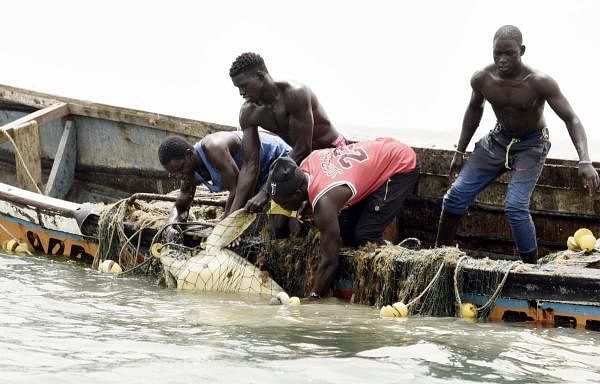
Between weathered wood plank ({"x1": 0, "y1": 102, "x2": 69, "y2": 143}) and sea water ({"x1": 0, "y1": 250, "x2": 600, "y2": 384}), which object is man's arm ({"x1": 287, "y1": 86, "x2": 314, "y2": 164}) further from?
weathered wood plank ({"x1": 0, "y1": 102, "x2": 69, "y2": 143})

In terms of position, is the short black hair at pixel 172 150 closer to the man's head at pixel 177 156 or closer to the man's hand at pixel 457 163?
the man's head at pixel 177 156

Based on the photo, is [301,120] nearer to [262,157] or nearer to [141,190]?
[262,157]

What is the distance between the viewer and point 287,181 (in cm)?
670

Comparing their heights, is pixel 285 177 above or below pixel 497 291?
above

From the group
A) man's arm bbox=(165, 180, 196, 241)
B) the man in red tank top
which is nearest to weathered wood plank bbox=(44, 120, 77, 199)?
man's arm bbox=(165, 180, 196, 241)

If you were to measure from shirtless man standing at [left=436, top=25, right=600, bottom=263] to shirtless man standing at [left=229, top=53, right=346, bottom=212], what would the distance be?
3.95ft

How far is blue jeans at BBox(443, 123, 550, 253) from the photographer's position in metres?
6.92

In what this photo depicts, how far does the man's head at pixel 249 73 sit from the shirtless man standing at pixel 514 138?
161cm

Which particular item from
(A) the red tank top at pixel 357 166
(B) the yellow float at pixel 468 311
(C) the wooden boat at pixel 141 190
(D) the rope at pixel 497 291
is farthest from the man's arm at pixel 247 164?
(D) the rope at pixel 497 291

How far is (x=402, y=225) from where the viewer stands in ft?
28.6

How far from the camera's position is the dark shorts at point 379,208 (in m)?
7.25

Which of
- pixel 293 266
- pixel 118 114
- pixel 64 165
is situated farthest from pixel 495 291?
pixel 64 165

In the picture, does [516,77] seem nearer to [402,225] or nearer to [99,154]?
[402,225]

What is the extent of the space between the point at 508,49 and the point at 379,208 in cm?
148
